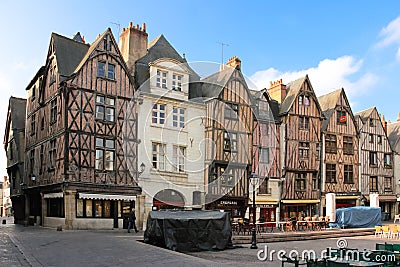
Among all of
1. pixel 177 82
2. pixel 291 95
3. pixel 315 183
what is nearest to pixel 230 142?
pixel 177 82

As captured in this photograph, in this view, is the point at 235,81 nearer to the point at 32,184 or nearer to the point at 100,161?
the point at 100,161

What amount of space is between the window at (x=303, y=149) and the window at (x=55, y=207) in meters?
14.8

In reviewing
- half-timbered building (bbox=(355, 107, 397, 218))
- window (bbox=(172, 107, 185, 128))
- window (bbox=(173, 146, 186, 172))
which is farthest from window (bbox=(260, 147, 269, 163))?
half-timbered building (bbox=(355, 107, 397, 218))

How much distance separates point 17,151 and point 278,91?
1694 cm

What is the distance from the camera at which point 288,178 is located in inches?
1086

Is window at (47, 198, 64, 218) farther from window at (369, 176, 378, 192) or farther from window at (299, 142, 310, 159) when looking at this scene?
window at (369, 176, 378, 192)

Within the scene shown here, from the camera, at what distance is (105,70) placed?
21.8 metres

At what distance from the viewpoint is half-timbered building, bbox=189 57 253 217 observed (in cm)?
2450

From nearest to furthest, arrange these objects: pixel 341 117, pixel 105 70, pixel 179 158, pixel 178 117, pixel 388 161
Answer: pixel 105 70 < pixel 179 158 < pixel 178 117 < pixel 341 117 < pixel 388 161

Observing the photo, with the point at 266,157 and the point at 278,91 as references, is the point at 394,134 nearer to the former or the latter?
the point at 278,91

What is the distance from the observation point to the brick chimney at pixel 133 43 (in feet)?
80.5

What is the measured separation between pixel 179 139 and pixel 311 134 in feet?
31.6

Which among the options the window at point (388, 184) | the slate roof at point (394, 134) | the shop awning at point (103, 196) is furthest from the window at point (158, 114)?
the slate roof at point (394, 134)

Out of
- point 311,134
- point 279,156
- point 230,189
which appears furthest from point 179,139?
point 311,134
